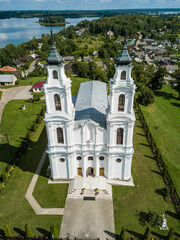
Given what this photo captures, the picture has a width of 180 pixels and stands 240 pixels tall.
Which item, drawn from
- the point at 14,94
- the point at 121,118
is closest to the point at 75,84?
the point at 14,94

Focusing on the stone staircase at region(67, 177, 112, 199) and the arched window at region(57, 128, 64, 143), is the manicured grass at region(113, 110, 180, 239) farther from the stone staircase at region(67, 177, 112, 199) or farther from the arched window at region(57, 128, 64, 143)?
the arched window at region(57, 128, 64, 143)

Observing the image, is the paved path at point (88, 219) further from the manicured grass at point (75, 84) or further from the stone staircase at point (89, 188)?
the manicured grass at point (75, 84)

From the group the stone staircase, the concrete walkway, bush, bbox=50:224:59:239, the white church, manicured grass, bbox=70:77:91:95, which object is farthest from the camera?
manicured grass, bbox=70:77:91:95

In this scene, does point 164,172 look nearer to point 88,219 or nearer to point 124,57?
point 88,219

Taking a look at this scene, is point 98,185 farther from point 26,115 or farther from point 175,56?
point 175,56

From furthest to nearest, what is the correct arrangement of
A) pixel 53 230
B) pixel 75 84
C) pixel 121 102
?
pixel 75 84
pixel 121 102
pixel 53 230

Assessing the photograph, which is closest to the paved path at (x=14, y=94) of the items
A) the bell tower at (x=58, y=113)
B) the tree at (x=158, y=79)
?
the bell tower at (x=58, y=113)

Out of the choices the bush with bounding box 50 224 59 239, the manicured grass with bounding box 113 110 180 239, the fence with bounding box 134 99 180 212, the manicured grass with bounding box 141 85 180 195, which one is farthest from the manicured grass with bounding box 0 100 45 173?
the manicured grass with bounding box 141 85 180 195
